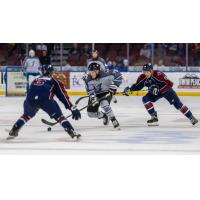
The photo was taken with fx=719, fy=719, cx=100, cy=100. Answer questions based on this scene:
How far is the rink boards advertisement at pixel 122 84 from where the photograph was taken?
18125mm

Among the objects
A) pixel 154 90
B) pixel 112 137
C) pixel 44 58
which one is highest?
pixel 44 58

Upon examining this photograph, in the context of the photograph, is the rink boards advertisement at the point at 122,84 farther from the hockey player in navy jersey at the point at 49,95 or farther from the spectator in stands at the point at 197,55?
the hockey player in navy jersey at the point at 49,95

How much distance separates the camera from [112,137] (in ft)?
31.1

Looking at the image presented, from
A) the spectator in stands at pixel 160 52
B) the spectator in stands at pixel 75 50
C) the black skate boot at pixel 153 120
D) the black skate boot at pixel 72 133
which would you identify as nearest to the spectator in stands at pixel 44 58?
the spectator in stands at pixel 75 50

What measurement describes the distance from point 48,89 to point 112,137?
1465 mm

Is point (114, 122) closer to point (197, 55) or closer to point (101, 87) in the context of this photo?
point (101, 87)

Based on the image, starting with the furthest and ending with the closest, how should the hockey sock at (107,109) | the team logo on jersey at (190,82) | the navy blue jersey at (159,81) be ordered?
the team logo on jersey at (190,82) → the navy blue jersey at (159,81) → the hockey sock at (107,109)

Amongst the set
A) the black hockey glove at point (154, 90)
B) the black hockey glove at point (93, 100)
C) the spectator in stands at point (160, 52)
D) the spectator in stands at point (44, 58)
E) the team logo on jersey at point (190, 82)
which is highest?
the spectator in stands at point (160, 52)

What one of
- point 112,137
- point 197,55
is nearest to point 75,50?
point 197,55

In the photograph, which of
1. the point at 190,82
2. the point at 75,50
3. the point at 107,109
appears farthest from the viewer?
the point at 75,50

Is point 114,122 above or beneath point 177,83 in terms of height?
beneath

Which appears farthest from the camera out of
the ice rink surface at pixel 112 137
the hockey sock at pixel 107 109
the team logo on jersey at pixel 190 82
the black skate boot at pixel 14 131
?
the team logo on jersey at pixel 190 82

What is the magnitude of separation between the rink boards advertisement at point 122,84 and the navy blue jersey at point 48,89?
31.2 feet

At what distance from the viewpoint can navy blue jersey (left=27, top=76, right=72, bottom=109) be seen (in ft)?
27.4
